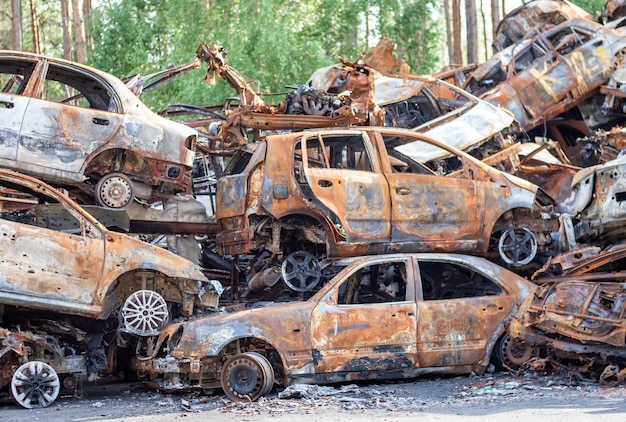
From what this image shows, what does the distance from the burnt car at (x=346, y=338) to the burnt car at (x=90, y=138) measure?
8.44 ft

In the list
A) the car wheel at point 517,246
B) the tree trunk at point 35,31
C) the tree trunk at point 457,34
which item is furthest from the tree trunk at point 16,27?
the car wheel at point 517,246

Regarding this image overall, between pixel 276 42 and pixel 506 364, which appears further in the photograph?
pixel 276 42

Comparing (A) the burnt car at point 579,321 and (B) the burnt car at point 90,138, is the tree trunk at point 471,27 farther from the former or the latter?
A: (A) the burnt car at point 579,321

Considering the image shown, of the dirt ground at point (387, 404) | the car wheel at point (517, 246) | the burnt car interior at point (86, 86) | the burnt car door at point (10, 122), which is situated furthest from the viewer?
the burnt car interior at point (86, 86)

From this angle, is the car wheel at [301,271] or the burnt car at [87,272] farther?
the car wheel at [301,271]

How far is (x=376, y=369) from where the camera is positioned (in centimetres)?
939

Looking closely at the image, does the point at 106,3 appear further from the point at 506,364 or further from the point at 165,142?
the point at 506,364

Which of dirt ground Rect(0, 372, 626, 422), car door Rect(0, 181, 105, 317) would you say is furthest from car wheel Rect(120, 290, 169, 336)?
dirt ground Rect(0, 372, 626, 422)

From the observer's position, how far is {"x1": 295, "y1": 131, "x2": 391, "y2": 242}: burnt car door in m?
11.0

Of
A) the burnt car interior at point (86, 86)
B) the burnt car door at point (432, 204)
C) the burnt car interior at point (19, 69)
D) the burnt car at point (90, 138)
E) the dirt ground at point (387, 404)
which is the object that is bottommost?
the dirt ground at point (387, 404)

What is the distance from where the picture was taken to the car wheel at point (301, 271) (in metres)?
10.7

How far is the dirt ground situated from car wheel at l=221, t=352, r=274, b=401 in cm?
13

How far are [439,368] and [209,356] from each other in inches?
88.2

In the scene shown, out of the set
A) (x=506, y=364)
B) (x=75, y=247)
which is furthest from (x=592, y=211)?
(x=75, y=247)
